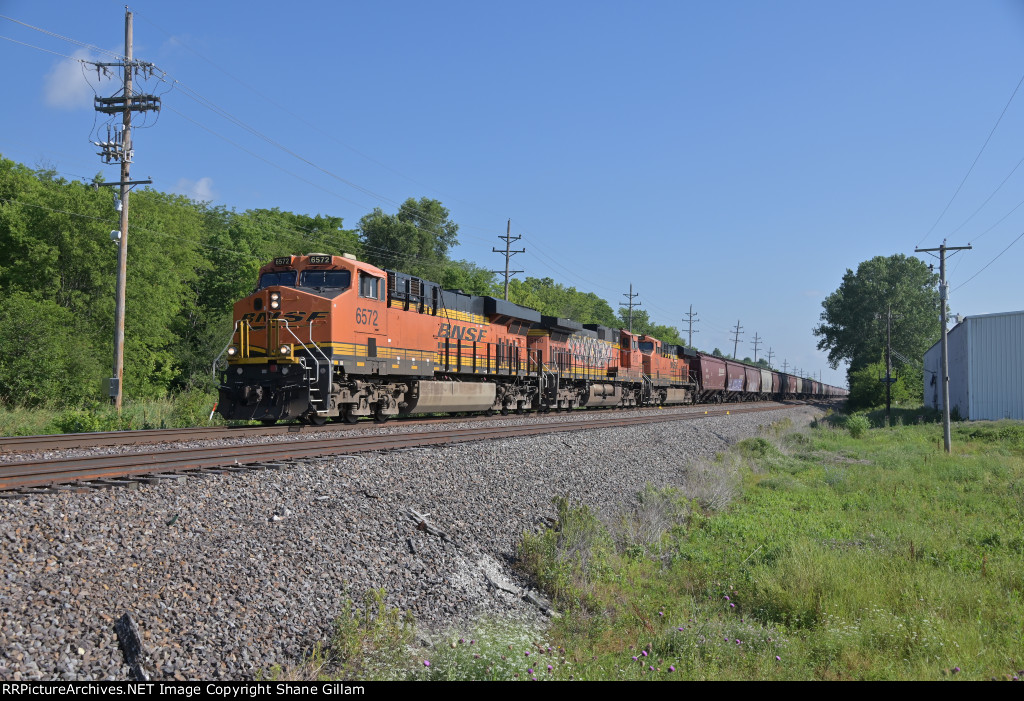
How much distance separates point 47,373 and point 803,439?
2639cm

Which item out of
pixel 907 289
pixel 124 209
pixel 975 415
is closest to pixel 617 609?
pixel 124 209

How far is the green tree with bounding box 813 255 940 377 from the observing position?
71.7m

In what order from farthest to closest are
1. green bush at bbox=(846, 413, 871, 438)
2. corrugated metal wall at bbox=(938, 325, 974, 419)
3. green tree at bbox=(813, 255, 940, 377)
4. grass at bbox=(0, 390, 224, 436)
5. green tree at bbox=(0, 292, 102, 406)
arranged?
1. green tree at bbox=(813, 255, 940, 377)
2. corrugated metal wall at bbox=(938, 325, 974, 419)
3. green bush at bbox=(846, 413, 871, 438)
4. green tree at bbox=(0, 292, 102, 406)
5. grass at bbox=(0, 390, 224, 436)

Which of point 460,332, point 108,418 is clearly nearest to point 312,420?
point 108,418

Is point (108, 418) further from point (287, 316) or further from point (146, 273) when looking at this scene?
point (146, 273)

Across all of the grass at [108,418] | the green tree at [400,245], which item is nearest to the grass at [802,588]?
the grass at [108,418]

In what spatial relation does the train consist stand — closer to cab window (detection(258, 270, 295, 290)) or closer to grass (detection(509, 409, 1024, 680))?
cab window (detection(258, 270, 295, 290))

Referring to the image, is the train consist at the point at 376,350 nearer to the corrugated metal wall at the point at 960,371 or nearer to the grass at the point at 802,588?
the grass at the point at 802,588

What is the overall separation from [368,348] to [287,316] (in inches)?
75.5

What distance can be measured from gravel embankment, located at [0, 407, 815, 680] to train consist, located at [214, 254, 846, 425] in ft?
17.3

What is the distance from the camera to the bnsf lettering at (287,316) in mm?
14547

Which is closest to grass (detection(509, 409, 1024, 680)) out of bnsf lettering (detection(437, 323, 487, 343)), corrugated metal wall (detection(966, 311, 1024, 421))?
bnsf lettering (detection(437, 323, 487, 343))

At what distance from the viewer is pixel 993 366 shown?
31.7 metres
